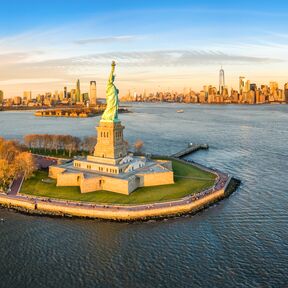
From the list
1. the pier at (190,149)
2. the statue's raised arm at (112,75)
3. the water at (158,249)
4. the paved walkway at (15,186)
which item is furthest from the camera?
the pier at (190,149)

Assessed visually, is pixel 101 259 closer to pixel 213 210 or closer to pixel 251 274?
pixel 251 274

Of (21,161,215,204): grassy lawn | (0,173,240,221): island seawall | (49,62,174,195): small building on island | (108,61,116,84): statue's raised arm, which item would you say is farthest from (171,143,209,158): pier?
(0,173,240,221): island seawall

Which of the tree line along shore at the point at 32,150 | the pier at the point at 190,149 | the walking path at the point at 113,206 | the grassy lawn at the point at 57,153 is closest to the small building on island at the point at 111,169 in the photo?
the tree line along shore at the point at 32,150

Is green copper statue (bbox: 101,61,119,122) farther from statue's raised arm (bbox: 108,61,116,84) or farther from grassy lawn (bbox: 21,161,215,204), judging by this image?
grassy lawn (bbox: 21,161,215,204)

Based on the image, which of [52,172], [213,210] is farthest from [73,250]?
[52,172]

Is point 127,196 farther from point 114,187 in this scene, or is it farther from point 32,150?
point 32,150

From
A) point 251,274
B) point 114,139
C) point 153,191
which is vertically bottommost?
point 251,274

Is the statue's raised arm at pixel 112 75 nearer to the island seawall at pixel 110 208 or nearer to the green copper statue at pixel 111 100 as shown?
the green copper statue at pixel 111 100
